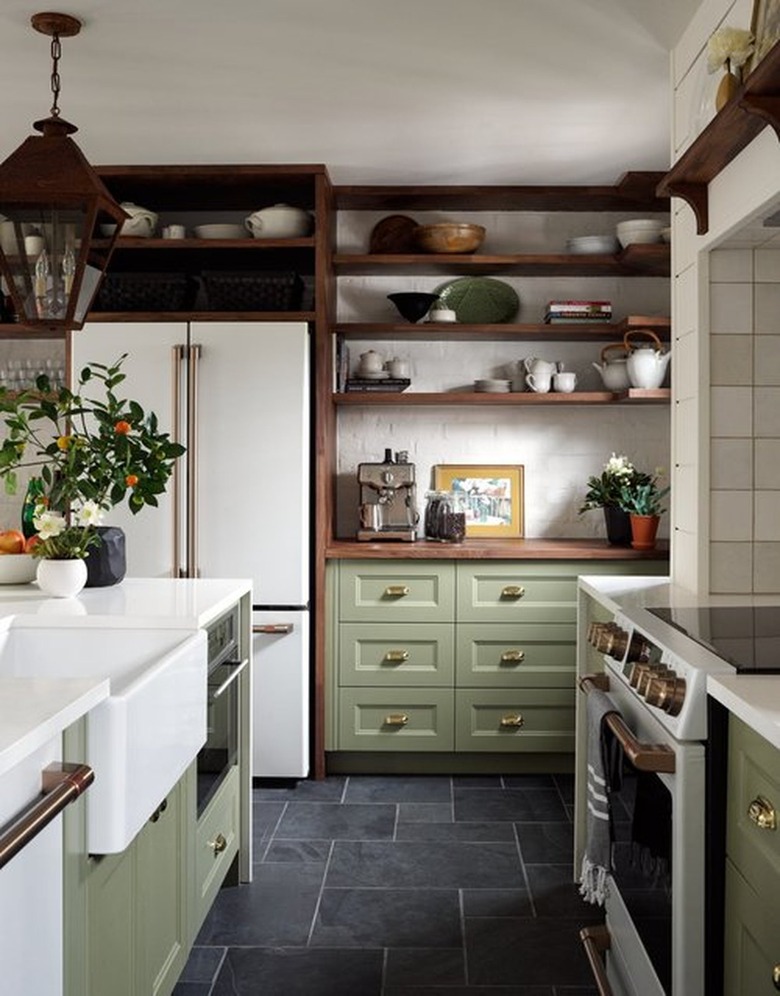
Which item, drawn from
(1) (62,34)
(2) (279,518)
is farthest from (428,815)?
(1) (62,34)

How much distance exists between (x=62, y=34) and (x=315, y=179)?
141 centimetres

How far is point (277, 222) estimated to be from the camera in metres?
4.26

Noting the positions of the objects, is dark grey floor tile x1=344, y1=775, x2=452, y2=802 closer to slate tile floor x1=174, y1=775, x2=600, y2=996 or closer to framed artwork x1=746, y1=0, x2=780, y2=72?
slate tile floor x1=174, y1=775, x2=600, y2=996

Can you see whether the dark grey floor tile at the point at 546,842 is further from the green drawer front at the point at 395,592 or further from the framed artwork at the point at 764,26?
the framed artwork at the point at 764,26

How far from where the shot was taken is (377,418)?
470cm

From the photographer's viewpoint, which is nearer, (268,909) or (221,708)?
(221,708)

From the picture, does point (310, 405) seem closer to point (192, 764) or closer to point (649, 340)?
point (649, 340)

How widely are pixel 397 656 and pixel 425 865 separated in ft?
3.40

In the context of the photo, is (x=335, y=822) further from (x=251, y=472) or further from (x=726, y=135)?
(x=726, y=135)

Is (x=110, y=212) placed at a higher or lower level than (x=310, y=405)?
higher

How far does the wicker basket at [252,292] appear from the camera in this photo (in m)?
4.22

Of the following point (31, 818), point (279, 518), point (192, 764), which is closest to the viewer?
point (31, 818)

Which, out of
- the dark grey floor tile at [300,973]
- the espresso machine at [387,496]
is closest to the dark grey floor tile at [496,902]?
the dark grey floor tile at [300,973]

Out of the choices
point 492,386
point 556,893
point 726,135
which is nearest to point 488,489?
point 492,386
